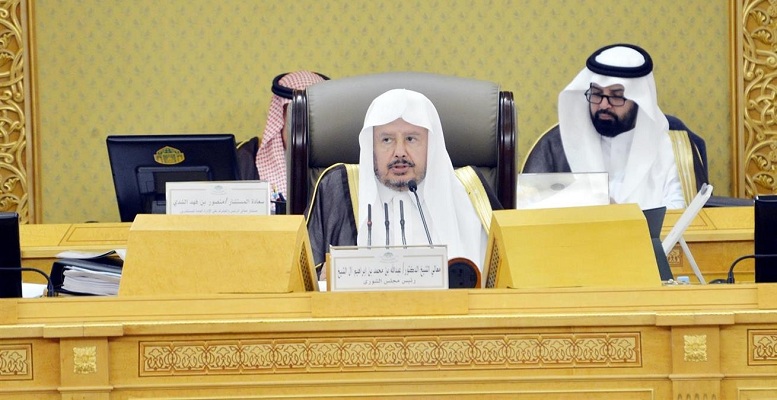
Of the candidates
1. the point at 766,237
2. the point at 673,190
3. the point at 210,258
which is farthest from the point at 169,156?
the point at 673,190

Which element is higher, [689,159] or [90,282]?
[689,159]

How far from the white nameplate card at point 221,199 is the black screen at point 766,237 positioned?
105 cm

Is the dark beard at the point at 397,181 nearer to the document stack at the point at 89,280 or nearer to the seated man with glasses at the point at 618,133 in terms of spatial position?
the document stack at the point at 89,280

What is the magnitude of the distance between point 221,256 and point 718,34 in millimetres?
4720

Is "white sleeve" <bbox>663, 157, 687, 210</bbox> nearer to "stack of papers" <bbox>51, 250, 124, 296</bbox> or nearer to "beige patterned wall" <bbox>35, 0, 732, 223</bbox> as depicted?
"beige patterned wall" <bbox>35, 0, 732, 223</bbox>

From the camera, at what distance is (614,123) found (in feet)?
17.6

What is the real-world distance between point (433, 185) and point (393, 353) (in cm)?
137

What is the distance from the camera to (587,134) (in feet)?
17.7

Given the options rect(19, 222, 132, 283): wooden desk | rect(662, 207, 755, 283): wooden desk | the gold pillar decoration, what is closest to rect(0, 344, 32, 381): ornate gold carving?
rect(19, 222, 132, 283): wooden desk

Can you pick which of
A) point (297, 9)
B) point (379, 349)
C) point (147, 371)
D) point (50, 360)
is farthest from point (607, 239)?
point (297, 9)

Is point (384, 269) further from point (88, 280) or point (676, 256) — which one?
point (676, 256)

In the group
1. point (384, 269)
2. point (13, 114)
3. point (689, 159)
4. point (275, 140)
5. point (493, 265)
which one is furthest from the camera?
point (13, 114)

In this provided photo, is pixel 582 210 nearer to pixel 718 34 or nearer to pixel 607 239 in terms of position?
pixel 607 239

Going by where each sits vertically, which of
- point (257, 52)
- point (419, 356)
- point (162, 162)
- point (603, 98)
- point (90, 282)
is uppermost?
point (257, 52)
